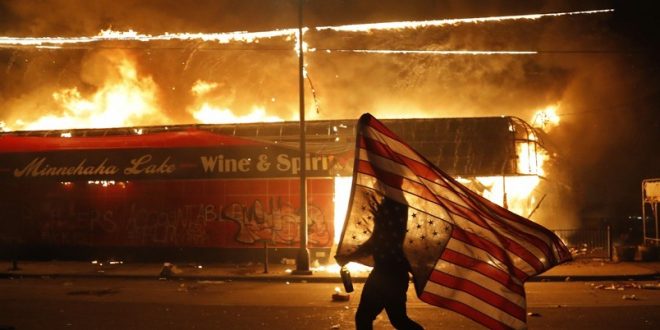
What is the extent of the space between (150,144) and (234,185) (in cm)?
298

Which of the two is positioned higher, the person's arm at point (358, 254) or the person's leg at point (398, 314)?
the person's arm at point (358, 254)

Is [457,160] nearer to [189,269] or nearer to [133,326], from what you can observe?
[189,269]

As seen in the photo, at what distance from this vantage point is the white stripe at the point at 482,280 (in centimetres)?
506

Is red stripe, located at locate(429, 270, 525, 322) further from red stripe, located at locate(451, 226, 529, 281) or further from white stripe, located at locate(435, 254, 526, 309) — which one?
red stripe, located at locate(451, 226, 529, 281)

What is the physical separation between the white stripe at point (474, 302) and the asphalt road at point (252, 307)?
142 inches

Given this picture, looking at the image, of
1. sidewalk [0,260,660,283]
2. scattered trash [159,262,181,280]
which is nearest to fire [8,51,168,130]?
sidewalk [0,260,660,283]

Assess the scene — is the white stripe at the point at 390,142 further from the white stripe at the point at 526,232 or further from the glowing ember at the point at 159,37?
the glowing ember at the point at 159,37

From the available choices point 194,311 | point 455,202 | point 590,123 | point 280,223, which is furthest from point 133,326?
point 590,123

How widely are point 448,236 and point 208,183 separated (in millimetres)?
15078

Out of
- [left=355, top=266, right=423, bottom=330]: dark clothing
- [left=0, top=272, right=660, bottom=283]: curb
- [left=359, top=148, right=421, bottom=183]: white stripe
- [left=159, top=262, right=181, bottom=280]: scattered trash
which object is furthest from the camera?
[left=159, top=262, right=181, bottom=280]: scattered trash

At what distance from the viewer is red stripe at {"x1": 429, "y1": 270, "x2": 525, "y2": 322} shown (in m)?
5.04

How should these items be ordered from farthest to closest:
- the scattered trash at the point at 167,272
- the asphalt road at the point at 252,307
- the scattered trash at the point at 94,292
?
the scattered trash at the point at 167,272, the scattered trash at the point at 94,292, the asphalt road at the point at 252,307

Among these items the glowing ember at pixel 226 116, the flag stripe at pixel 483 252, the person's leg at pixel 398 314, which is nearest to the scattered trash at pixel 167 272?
the glowing ember at pixel 226 116

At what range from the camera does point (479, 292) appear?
201 inches
